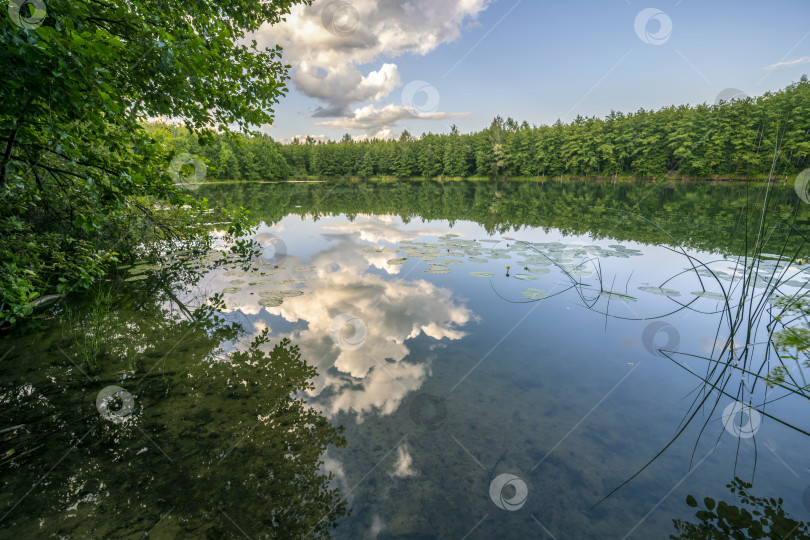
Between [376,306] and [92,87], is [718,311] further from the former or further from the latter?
[92,87]

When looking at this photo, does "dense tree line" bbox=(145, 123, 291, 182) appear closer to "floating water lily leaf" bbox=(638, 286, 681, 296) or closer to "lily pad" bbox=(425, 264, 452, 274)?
"lily pad" bbox=(425, 264, 452, 274)

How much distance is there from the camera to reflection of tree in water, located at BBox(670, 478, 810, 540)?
88.7 inches

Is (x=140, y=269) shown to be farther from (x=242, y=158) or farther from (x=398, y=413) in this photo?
(x=242, y=158)

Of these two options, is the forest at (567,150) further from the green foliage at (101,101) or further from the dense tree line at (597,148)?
the green foliage at (101,101)

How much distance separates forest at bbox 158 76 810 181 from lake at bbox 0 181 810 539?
32370 millimetres

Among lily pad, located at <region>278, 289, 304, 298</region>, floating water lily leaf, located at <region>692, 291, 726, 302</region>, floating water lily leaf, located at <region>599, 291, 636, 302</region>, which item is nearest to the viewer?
floating water lily leaf, located at <region>692, 291, 726, 302</region>

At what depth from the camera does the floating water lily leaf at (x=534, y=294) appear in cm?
675

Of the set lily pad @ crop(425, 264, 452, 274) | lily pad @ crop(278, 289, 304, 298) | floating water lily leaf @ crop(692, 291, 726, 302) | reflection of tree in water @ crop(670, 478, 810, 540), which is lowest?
reflection of tree in water @ crop(670, 478, 810, 540)

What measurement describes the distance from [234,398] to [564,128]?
79660mm

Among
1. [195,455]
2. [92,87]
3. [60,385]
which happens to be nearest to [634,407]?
[195,455]

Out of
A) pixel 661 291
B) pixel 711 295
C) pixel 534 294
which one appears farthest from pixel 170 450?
pixel 711 295

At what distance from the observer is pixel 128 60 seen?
3564mm

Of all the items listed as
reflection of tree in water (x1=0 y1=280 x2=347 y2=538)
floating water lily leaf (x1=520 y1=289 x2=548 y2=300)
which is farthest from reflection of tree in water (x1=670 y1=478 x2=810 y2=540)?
floating water lily leaf (x1=520 y1=289 x2=548 y2=300)

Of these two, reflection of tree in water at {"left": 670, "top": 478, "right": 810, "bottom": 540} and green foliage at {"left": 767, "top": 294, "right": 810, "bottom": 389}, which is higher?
green foliage at {"left": 767, "top": 294, "right": 810, "bottom": 389}
